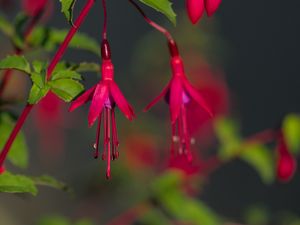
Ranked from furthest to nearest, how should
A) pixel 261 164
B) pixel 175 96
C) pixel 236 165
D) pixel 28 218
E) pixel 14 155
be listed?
pixel 236 165, pixel 28 218, pixel 261 164, pixel 14 155, pixel 175 96

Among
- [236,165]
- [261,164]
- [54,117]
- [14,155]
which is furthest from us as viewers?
[236,165]

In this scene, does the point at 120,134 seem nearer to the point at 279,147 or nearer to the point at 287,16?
the point at 279,147

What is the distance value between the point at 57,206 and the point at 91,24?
37.8 inches

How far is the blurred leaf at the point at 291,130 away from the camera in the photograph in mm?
1370

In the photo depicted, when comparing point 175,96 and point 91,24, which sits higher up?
point 175,96

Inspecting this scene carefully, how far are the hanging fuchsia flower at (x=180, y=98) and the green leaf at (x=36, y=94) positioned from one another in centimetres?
12

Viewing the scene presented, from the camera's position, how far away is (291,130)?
1.38 metres

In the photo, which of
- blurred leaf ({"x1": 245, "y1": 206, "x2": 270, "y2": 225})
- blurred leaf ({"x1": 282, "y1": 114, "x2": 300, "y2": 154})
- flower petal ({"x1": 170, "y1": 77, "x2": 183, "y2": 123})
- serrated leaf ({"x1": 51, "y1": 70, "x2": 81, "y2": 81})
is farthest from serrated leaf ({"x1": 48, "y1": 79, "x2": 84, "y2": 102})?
blurred leaf ({"x1": 245, "y1": 206, "x2": 270, "y2": 225})

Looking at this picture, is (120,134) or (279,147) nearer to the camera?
(279,147)

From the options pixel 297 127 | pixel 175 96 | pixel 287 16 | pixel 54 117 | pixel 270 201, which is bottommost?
pixel 270 201

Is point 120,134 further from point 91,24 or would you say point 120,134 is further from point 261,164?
point 91,24

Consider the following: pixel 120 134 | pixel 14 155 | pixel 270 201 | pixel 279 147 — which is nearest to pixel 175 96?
pixel 14 155

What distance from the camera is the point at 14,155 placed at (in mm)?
1100

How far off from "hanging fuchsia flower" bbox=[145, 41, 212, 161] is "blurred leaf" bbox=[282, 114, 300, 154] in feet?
1.46
